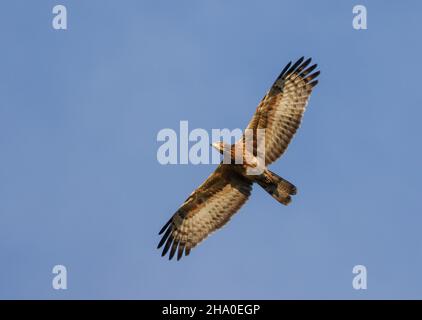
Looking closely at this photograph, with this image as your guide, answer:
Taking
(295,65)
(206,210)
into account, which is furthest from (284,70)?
(206,210)

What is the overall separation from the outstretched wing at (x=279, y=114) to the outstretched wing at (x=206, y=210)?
0.98 metres

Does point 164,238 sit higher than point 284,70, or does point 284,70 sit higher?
point 284,70

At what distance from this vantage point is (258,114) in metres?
17.7

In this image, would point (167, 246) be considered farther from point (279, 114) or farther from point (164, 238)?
point (279, 114)

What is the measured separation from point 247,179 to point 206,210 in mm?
1045

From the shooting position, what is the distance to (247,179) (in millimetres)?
18094

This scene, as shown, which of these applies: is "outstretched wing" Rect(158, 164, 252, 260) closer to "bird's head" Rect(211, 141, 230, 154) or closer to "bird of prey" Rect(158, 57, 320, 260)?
"bird of prey" Rect(158, 57, 320, 260)

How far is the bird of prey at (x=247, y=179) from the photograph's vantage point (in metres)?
17.7

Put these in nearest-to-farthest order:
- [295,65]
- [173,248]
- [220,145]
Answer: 1. [220,145]
2. [295,65]
3. [173,248]
